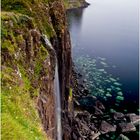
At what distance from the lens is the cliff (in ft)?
65.5

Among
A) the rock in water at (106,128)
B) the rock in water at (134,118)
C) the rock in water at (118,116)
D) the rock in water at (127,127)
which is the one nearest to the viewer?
the rock in water at (106,128)

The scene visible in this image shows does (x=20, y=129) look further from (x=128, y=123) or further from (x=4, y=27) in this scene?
(x=128, y=123)

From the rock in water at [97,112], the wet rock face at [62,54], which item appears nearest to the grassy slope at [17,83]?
the wet rock face at [62,54]

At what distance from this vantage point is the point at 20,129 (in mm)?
18062

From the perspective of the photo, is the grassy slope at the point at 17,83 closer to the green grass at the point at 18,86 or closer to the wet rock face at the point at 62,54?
the green grass at the point at 18,86

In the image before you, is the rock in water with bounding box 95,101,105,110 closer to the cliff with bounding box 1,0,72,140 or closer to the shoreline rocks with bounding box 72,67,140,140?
the shoreline rocks with bounding box 72,67,140,140

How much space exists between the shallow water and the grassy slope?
4643cm

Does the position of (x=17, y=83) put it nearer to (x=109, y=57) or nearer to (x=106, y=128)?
(x=106, y=128)

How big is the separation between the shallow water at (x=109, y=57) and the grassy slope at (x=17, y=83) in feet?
152

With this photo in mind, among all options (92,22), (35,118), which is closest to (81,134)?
(35,118)

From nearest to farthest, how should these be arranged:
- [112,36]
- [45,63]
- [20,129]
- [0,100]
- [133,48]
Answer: [20,129] < [0,100] < [45,63] < [133,48] < [112,36]

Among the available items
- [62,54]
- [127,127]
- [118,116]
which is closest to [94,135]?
[127,127]

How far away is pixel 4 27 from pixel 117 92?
204 ft

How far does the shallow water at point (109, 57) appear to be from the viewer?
287 feet
